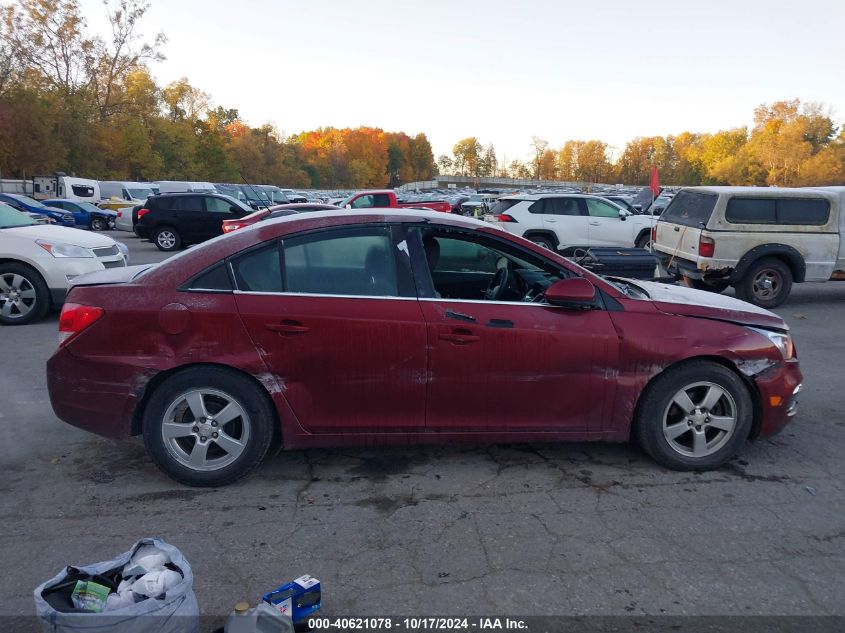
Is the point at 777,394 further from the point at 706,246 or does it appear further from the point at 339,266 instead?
the point at 706,246

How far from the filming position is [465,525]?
3.65 meters

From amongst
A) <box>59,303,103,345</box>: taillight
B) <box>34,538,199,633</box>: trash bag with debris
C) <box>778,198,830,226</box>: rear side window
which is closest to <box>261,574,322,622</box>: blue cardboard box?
<box>34,538,199,633</box>: trash bag with debris

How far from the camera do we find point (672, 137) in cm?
14188

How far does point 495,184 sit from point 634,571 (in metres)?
137

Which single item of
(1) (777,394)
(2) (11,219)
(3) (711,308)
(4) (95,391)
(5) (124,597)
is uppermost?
(2) (11,219)

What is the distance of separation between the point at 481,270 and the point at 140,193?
39798mm

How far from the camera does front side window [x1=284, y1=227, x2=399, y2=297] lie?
13.6ft

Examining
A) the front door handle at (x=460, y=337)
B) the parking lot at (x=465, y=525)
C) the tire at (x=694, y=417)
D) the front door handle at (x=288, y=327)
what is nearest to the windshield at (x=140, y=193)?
the parking lot at (x=465, y=525)

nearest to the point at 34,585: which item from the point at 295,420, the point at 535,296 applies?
the point at 295,420

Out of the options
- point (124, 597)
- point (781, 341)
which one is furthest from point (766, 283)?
point (124, 597)

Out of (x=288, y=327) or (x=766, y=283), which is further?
(x=766, y=283)

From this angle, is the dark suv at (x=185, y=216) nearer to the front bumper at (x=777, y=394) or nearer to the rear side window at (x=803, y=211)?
the rear side window at (x=803, y=211)

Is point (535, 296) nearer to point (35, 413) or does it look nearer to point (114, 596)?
point (114, 596)

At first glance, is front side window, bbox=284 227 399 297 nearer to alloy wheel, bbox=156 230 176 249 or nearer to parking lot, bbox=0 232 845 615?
parking lot, bbox=0 232 845 615
